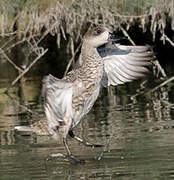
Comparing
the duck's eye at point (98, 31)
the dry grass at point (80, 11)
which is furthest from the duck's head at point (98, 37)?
the dry grass at point (80, 11)


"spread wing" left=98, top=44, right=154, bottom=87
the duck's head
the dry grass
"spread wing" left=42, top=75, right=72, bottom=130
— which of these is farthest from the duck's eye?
the dry grass

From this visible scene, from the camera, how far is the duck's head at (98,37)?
30.0ft

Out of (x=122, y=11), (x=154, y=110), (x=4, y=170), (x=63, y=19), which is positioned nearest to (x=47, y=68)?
(x=63, y=19)

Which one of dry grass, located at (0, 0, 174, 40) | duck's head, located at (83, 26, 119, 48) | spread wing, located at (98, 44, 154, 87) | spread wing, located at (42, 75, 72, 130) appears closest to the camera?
spread wing, located at (42, 75, 72, 130)

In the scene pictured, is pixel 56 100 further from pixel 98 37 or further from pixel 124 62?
pixel 124 62

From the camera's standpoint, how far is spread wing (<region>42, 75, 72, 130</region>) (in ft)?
27.2

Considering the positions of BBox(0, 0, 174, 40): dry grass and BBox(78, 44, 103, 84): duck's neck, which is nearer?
BBox(78, 44, 103, 84): duck's neck

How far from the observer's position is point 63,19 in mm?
14984

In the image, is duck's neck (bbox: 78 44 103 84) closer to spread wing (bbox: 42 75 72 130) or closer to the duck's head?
the duck's head

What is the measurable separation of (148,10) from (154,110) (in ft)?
8.82

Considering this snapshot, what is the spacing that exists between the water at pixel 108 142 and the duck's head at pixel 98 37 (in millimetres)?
1206

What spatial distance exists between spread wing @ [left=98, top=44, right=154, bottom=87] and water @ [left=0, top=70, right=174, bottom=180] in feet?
2.34

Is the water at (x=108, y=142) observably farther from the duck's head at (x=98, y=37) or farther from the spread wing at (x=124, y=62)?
the duck's head at (x=98, y=37)

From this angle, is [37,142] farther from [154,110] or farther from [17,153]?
[154,110]
